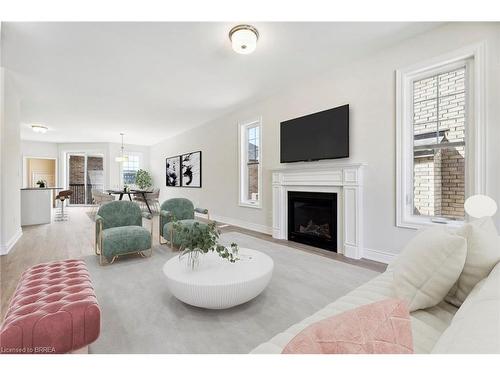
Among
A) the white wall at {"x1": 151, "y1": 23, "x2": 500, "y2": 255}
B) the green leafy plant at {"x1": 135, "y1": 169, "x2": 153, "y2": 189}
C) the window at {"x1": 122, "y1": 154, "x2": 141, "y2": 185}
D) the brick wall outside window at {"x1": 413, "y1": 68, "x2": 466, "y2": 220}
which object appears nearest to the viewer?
the white wall at {"x1": 151, "y1": 23, "x2": 500, "y2": 255}

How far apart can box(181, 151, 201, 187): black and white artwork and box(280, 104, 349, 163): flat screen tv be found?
133 inches

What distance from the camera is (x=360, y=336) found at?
59cm

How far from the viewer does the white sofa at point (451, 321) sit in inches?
22.0

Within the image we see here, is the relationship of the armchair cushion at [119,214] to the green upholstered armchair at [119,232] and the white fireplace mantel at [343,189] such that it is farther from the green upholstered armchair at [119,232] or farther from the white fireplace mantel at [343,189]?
the white fireplace mantel at [343,189]

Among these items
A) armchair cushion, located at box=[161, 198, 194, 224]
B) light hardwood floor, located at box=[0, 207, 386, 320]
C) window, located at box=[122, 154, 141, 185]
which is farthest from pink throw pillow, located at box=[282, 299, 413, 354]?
window, located at box=[122, 154, 141, 185]

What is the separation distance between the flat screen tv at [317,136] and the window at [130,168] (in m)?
7.88

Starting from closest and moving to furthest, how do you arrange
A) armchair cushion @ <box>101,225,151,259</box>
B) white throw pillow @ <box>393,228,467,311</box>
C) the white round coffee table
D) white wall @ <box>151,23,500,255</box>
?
white throw pillow @ <box>393,228,467,311</box>, the white round coffee table, white wall @ <box>151,23,500,255</box>, armchair cushion @ <box>101,225,151,259</box>

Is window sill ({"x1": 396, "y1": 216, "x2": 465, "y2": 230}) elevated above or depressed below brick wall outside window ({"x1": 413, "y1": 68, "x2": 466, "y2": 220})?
below

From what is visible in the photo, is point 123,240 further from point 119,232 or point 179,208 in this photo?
point 179,208

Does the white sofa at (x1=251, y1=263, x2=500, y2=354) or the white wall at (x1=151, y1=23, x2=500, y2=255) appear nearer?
the white sofa at (x1=251, y1=263, x2=500, y2=354)

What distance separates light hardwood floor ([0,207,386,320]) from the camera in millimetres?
2637

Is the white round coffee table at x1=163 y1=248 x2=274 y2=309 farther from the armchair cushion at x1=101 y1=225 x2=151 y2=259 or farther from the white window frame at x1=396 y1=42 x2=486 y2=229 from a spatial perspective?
the white window frame at x1=396 y1=42 x2=486 y2=229
